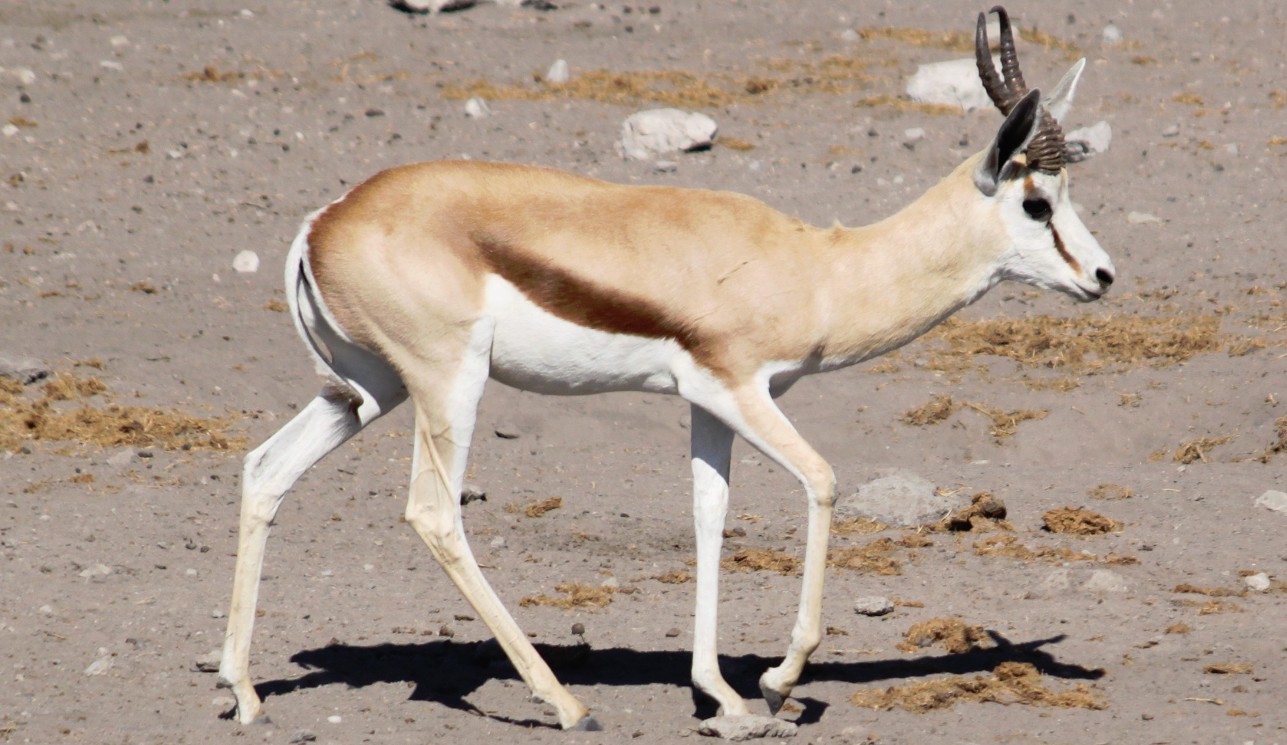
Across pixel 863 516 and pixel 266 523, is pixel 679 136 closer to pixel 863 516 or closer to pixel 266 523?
pixel 863 516

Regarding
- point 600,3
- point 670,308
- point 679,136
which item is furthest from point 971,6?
point 670,308

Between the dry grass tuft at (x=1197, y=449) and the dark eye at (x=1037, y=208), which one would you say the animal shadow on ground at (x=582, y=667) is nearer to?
the dark eye at (x=1037, y=208)

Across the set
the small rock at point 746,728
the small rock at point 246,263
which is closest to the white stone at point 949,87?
the small rock at point 246,263

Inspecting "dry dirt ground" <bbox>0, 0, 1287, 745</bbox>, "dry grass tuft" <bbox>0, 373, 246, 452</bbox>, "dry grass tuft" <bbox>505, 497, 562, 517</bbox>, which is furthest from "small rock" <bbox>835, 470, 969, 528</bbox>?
"dry grass tuft" <bbox>0, 373, 246, 452</bbox>

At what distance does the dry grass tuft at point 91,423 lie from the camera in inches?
336

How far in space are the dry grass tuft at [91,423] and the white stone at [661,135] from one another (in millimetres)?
6164

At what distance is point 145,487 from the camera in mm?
8062

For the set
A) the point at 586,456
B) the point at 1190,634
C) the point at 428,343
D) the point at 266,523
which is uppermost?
the point at 428,343

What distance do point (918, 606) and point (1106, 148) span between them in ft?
29.1

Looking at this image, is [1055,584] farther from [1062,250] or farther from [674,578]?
[1062,250]

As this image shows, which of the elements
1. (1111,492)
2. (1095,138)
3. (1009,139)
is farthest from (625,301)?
(1095,138)

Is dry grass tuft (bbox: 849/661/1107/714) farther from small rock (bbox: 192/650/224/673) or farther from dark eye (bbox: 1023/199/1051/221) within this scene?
small rock (bbox: 192/650/224/673)

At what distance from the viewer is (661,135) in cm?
1439

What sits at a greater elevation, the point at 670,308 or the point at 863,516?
the point at 670,308
